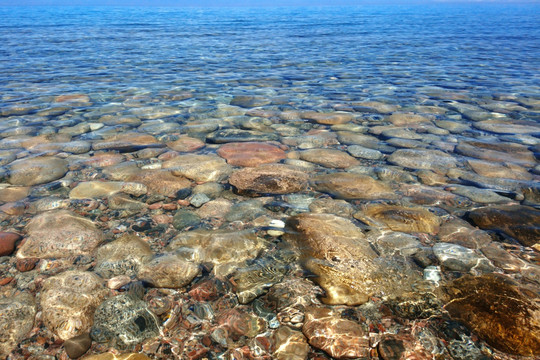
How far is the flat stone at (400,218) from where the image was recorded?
3701 mm

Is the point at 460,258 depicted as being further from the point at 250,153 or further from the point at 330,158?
the point at 250,153

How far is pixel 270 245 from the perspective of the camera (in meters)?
3.50

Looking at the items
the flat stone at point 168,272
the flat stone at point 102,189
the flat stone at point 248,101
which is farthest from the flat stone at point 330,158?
the flat stone at point 248,101

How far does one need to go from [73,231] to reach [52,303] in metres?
1.01

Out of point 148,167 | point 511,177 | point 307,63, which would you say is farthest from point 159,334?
point 307,63

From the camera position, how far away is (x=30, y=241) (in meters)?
3.41

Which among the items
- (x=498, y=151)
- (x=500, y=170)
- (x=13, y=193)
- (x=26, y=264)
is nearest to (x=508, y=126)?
(x=498, y=151)

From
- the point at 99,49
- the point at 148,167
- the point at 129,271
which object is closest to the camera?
the point at 129,271

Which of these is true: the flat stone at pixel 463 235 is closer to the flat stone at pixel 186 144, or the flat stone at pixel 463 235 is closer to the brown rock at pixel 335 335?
the brown rock at pixel 335 335

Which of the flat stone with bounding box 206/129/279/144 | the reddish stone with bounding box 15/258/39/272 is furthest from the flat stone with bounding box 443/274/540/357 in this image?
the flat stone with bounding box 206/129/279/144

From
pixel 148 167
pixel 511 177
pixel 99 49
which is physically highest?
pixel 511 177

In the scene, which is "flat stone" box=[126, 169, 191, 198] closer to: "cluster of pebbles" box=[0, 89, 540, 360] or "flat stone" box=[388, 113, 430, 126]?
"cluster of pebbles" box=[0, 89, 540, 360]

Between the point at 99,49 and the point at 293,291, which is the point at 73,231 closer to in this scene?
the point at 293,291

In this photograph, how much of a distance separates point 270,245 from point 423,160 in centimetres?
304
